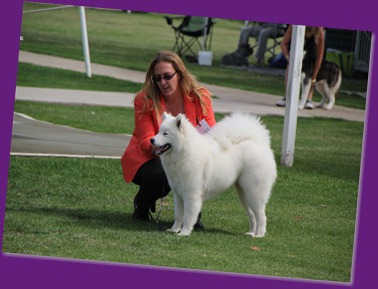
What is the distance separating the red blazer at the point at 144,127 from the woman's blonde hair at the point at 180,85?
38 mm

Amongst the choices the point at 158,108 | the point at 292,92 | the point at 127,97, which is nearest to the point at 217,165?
the point at 158,108

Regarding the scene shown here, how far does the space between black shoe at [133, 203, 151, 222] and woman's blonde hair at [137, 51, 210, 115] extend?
905 mm

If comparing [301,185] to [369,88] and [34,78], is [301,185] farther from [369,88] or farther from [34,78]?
[34,78]

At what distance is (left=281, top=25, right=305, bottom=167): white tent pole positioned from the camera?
9.51 m

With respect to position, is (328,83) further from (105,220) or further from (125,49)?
(105,220)

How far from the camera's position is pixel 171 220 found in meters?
7.47

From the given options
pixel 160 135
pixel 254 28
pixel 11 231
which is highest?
pixel 254 28

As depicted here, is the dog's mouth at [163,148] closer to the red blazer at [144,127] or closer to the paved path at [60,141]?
the red blazer at [144,127]

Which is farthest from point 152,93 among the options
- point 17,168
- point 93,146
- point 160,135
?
point 93,146

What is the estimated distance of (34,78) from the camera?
1445 cm

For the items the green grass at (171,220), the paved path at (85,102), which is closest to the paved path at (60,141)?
the paved path at (85,102)

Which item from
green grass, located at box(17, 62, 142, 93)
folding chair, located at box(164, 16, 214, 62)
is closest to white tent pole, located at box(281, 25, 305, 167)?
green grass, located at box(17, 62, 142, 93)

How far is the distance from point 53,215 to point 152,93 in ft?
4.46

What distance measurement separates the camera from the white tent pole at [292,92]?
374 inches
